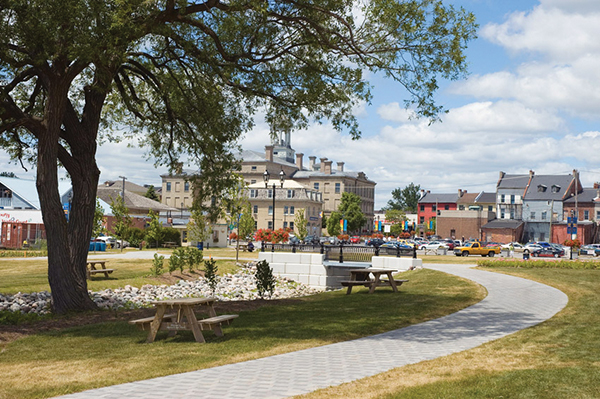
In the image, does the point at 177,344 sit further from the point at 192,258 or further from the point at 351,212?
the point at 351,212

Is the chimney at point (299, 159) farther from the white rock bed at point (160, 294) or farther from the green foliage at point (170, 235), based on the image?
the white rock bed at point (160, 294)

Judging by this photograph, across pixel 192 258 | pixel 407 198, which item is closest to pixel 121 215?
pixel 192 258

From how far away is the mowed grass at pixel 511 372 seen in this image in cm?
689

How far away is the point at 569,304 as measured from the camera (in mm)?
16000

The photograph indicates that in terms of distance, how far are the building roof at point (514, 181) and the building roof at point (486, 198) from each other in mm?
11894

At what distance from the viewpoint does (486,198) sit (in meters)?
128

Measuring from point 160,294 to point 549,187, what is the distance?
9727 centimetres

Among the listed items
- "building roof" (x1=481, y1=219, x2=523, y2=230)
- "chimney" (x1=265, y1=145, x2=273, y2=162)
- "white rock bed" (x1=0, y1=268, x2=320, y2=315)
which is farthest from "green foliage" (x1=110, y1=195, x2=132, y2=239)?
"chimney" (x1=265, y1=145, x2=273, y2=162)

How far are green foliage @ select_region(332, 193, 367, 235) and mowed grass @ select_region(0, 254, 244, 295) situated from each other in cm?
7137

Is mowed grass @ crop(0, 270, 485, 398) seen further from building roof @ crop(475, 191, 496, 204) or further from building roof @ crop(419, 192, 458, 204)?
building roof @ crop(419, 192, 458, 204)

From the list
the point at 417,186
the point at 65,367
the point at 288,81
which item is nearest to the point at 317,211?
the point at 417,186

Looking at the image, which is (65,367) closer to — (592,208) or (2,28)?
(2,28)

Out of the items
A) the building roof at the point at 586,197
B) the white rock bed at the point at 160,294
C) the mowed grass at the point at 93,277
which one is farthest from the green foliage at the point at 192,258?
the building roof at the point at 586,197

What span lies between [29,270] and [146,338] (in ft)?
65.3
